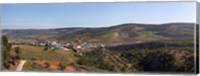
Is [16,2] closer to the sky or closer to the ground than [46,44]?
closer to the sky

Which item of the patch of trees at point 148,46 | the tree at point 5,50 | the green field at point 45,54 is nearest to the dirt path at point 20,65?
the green field at point 45,54

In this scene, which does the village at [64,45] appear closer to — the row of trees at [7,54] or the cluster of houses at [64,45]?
the cluster of houses at [64,45]

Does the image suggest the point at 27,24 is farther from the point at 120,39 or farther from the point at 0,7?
the point at 120,39

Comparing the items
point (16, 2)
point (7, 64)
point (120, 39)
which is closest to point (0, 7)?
point (16, 2)

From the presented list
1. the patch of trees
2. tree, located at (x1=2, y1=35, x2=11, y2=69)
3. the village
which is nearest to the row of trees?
tree, located at (x1=2, y1=35, x2=11, y2=69)

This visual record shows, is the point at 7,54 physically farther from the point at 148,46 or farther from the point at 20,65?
the point at 148,46

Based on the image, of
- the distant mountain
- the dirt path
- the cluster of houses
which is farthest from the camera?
the dirt path

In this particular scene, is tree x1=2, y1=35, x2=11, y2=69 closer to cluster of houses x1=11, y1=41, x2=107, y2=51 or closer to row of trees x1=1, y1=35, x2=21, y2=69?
row of trees x1=1, y1=35, x2=21, y2=69

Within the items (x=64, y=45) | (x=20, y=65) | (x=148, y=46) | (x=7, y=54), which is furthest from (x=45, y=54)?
(x=148, y=46)

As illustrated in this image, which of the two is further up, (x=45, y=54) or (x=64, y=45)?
(x=64, y=45)
